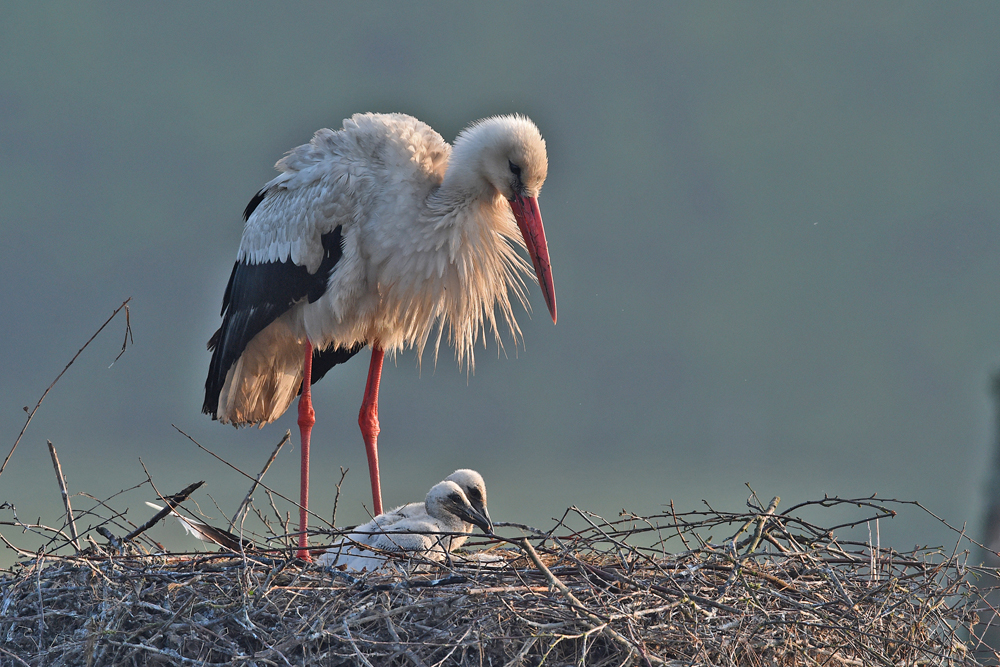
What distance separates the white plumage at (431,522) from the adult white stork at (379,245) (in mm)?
597

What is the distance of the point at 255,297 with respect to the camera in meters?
3.88

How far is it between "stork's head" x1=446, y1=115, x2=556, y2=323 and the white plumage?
72cm

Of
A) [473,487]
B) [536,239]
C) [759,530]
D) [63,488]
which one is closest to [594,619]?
[759,530]

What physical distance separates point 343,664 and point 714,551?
92cm

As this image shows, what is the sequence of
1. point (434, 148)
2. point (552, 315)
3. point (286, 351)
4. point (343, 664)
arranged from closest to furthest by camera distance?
point (343, 664) < point (552, 315) < point (434, 148) < point (286, 351)

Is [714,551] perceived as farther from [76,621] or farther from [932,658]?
[76,621]

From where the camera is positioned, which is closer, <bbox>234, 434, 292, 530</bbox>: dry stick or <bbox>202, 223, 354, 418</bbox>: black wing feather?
<bbox>234, 434, 292, 530</bbox>: dry stick

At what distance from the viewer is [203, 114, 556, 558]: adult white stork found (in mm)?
3670

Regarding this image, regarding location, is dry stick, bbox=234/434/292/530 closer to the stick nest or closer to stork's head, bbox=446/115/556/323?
the stick nest

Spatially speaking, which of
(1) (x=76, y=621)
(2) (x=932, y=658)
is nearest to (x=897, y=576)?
(2) (x=932, y=658)

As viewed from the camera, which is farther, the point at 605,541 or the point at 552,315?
the point at 552,315

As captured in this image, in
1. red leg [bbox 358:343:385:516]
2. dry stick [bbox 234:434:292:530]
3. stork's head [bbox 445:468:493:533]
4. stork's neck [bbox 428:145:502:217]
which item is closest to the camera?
dry stick [bbox 234:434:292:530]

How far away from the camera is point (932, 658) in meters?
2.56

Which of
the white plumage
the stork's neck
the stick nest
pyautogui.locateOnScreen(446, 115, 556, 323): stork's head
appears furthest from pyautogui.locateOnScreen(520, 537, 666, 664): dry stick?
the stork's neck
